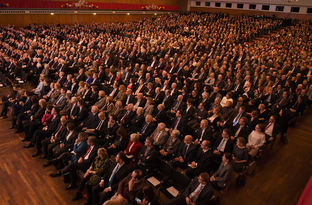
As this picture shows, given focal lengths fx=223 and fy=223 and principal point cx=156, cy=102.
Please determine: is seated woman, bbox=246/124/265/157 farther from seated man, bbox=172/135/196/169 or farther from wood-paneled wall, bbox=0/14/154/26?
wood-paneled wall, bbox=0/14/154/26

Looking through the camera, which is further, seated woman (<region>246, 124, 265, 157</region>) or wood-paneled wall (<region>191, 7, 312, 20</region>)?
wood-paneled wall (<region>191, 7, 312, 20</region>)

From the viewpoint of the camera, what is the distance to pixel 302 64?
11.1 meters

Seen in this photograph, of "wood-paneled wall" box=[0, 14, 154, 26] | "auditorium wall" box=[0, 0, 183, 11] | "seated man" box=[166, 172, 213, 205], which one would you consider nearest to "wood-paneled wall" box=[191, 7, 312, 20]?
"auditorium wall" box=[0, 0, 183, 11]

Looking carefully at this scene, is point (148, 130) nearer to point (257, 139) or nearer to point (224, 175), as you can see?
point (224, 175)

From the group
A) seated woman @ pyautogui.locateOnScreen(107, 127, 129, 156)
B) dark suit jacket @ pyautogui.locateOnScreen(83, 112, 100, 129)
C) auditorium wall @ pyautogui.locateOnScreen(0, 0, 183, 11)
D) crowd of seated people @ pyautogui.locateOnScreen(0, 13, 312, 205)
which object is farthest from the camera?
auditorium wall @ pyautogui.locateOnScreen(0, 0, 183, 11)

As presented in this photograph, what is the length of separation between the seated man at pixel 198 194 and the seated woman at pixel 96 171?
1.33 m

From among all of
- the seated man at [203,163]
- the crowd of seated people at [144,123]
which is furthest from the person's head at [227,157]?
the seated man at [203,163]

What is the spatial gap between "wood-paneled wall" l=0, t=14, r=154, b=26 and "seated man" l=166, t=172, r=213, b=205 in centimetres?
2227

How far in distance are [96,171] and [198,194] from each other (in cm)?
180

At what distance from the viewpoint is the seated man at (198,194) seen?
3395 millimetres

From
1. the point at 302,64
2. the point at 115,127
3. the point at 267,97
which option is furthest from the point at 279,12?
the point at 115,127

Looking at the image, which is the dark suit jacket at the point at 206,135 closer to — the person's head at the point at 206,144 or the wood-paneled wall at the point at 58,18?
the person's head at the point at 206,144

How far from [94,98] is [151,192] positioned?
4.58 metres

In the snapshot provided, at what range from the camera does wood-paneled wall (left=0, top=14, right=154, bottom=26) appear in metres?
19.5
